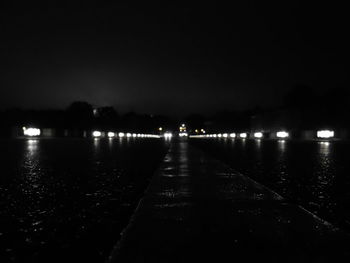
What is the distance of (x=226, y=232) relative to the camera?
5793mm

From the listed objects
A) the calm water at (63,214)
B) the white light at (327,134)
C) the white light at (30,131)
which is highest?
the white light at (30,131)

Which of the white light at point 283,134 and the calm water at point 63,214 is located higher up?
the white light at point 283,134

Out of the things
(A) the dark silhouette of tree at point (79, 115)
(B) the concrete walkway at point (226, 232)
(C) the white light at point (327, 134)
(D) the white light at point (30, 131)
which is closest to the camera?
(B) the concrete walkway at point (226, 232)

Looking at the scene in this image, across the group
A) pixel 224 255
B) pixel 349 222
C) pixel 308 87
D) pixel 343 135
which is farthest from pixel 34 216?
pixel 308 87

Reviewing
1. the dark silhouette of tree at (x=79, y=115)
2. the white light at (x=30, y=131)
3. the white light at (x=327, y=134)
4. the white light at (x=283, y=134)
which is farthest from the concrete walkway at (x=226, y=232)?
the dark silhouette of tree at (x=79, y=115)

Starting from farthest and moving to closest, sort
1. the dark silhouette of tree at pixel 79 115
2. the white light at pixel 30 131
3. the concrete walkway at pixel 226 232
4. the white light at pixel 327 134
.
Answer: the dark silhouette of tree at pixel 79 115 < the white light at pixel 30 131 < the white light at pixel 327 134 < the concrete walkway at pixel 226 232

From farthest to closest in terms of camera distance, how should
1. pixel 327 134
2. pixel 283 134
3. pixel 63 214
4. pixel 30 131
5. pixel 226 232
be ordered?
pixel 30 131
pixel 283 134
pixel 327 134
pixel 63 214
pixel 226 232

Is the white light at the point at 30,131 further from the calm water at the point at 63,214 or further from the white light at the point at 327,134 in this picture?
the calm water at the point at 63,214

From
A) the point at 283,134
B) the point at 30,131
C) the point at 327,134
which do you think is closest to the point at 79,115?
the point at 30,131

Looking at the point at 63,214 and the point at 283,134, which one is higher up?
the point at 283,134

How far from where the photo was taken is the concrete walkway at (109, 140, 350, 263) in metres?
4.83

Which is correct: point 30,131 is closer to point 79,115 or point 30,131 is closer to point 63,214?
point 79,115

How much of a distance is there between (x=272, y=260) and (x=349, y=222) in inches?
111

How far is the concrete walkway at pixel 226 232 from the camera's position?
15.9 ft
